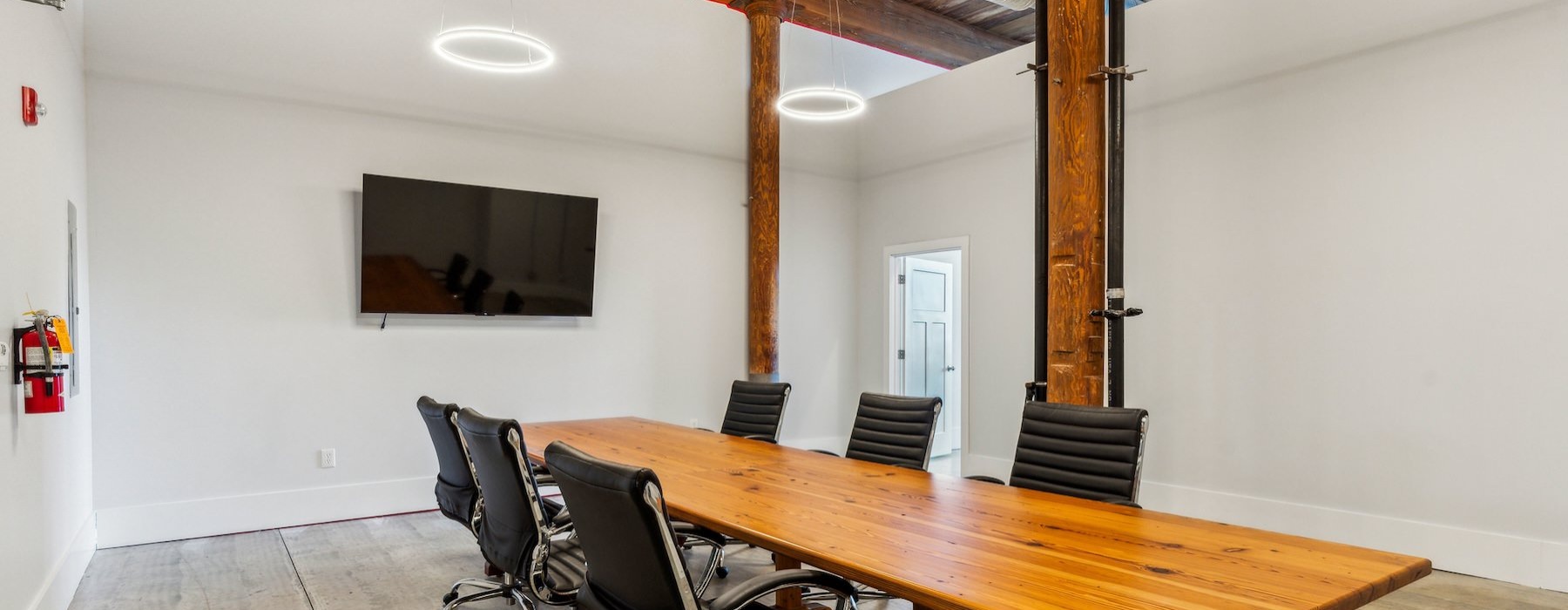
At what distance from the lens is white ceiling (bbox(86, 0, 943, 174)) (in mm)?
4742

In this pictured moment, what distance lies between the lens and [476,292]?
5.61 metres

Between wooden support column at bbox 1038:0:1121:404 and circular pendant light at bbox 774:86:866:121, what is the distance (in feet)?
3.61

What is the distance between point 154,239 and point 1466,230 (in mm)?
6788

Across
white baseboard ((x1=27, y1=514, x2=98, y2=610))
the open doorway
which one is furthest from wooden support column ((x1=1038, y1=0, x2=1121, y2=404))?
white baseboard ((x1=27, y1=514, x2=98, y2=610))

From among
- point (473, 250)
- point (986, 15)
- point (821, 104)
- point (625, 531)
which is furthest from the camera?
point (986, 15)

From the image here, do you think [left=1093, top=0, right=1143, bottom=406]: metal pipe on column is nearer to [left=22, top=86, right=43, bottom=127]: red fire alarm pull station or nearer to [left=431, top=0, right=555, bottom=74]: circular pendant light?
[left=431, top=0, right=555, bottom=74]: circular pendant light

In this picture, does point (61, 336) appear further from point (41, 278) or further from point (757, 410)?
point (757, 410)

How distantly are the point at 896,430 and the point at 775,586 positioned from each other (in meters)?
1.91

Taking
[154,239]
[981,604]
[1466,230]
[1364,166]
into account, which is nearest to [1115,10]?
[1364,166]

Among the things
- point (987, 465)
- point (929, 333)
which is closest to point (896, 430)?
point (987, 465)

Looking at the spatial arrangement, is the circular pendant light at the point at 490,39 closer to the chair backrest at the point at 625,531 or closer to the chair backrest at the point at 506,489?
the chair backrest at the point at 506,489

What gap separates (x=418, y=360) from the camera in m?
5.47

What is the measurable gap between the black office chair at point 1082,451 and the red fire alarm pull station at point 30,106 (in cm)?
347

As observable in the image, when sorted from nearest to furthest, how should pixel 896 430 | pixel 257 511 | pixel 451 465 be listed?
1. pixel 451 465
2. pixel 896 430
3. pixel 257 511
